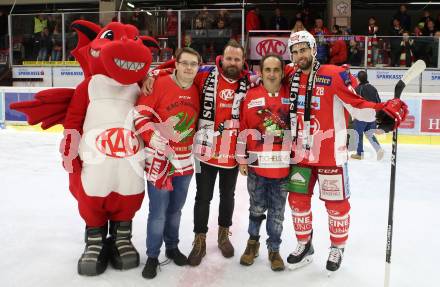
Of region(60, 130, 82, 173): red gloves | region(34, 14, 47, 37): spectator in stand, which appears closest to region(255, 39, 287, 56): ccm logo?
region(34, 14, 47, 37): spectator in stand

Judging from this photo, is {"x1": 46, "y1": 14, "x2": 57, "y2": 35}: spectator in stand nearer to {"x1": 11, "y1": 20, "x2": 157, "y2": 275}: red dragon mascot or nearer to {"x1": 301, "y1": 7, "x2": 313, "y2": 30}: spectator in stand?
{"x1": 301, "y1": 7, "x2": 313, "y2": 30}: spectator in stand

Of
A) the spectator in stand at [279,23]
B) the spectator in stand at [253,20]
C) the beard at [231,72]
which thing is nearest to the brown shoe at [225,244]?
the beard at [231,72]

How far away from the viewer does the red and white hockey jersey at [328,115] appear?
7.75 ft

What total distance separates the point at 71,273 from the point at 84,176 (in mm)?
540

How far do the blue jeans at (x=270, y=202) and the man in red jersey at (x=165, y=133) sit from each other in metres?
0.42

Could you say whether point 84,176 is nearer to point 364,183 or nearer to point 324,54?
point 364,183

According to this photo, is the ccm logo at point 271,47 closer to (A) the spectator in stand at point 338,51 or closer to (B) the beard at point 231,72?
(A) the spectator in stand at point 338,51

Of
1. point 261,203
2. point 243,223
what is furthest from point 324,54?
point 261,203

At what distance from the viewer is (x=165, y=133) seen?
2395 mm

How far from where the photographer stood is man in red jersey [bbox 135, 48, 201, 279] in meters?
2.36

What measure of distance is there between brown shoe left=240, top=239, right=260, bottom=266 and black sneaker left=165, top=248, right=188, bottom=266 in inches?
13.4

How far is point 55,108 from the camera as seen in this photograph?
8.30ft

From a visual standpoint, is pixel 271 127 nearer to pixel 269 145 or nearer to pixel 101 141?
pixel 269 145

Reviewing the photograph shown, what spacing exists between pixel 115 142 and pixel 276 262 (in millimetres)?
1132
